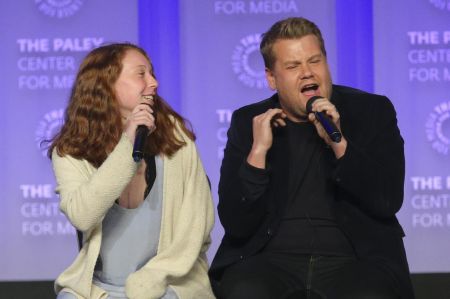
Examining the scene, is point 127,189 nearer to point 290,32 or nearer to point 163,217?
point 163,217

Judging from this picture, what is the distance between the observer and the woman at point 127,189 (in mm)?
2502

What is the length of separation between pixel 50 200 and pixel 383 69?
1654 mm

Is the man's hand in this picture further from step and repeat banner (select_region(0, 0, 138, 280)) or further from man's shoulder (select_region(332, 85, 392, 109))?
step and repeat banner (select_region(0, 0, 138, 280))

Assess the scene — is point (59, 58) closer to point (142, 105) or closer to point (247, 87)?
point (247, 87)

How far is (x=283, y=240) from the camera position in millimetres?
2689

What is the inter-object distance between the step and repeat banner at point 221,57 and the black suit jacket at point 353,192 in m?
1.49

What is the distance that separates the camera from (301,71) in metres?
2.72

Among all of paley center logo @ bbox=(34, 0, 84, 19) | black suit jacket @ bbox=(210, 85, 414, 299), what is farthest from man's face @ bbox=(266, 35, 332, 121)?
paley center logo @ bbox=(34, 0, 84, 19)

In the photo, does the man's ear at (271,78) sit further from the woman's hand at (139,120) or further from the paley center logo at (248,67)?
the paley center logo at (248,67)

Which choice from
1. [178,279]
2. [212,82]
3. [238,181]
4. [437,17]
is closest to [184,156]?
[238,181]

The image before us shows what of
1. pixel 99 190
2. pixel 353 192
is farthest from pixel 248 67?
pixel 99 190

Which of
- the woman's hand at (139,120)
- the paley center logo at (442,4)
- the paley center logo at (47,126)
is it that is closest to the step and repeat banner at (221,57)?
the paley center logo at (442,4)

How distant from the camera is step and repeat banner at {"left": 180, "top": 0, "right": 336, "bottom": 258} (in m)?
4.32

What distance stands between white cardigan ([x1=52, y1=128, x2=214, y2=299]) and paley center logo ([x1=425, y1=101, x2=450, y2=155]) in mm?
1814
